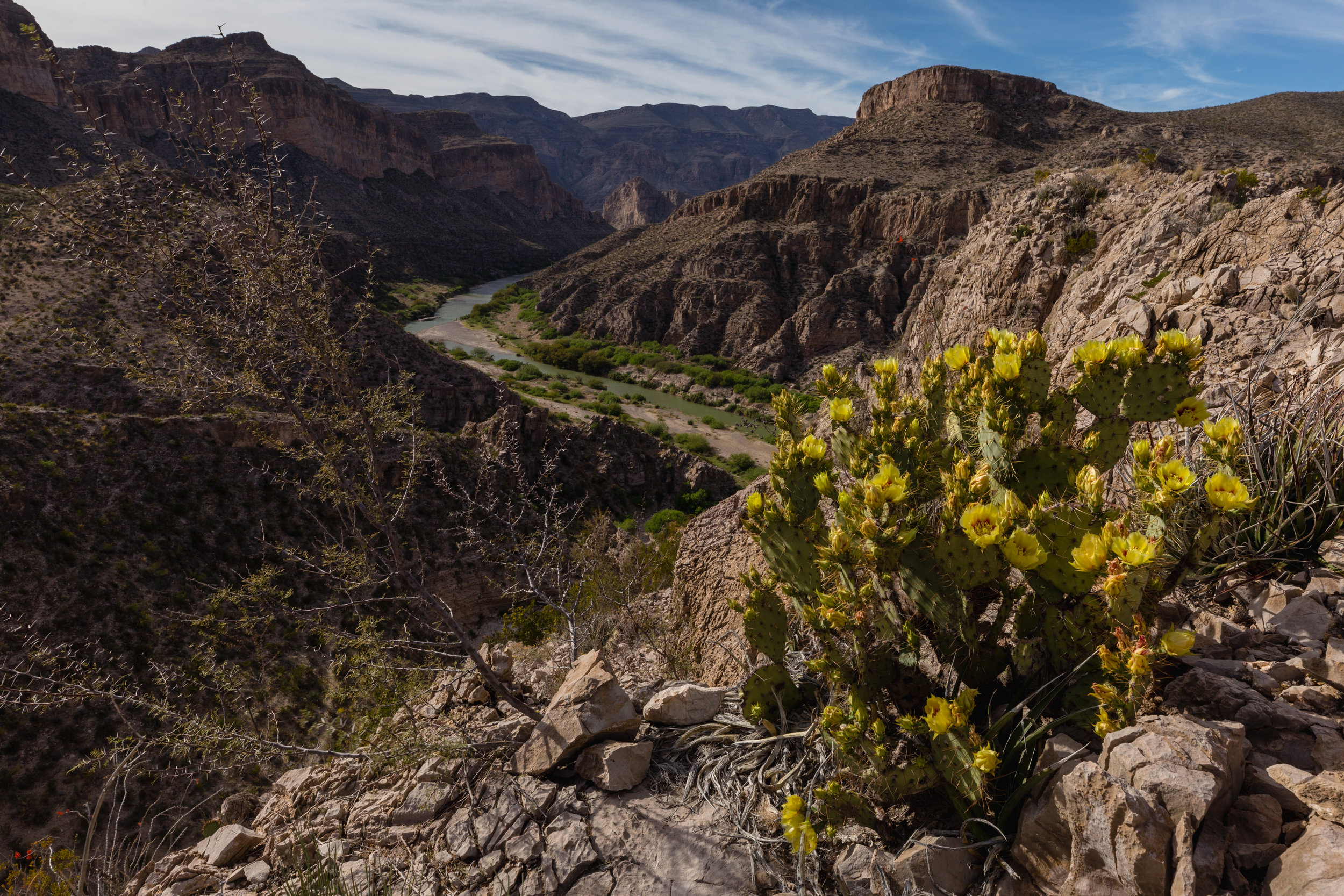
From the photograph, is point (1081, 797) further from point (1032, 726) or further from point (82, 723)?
point (82, 723)

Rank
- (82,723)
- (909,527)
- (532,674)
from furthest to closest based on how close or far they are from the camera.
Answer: (82,723) → (532,674) → (909,527)

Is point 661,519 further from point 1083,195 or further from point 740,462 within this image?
point 1083,195

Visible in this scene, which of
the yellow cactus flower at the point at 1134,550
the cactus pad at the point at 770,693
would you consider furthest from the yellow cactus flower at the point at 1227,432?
the cactus pad at the point at 770,693

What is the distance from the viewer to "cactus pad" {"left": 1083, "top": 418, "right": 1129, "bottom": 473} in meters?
2.79

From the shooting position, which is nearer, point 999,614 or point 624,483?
point 999,614

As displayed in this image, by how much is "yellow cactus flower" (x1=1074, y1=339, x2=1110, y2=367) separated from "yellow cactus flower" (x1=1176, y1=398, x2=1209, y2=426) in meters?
0.35

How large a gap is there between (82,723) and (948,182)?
199 ft

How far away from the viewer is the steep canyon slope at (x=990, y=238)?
6996 mm

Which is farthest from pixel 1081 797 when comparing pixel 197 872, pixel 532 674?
pixel 197 872

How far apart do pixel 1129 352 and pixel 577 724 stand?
10.6 feet

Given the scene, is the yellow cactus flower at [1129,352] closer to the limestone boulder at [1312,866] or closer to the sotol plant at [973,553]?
the sotol plant at [973,553]

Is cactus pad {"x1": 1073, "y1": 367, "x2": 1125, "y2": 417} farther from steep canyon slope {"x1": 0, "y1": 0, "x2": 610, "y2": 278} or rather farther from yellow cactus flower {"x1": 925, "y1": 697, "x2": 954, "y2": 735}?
steep canyon slope {"x1": 0, "y1": 0, "x2": 610, "y2": 278}

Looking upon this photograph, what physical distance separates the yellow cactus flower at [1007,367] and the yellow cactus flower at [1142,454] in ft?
1.87

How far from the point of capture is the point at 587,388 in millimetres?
56188
